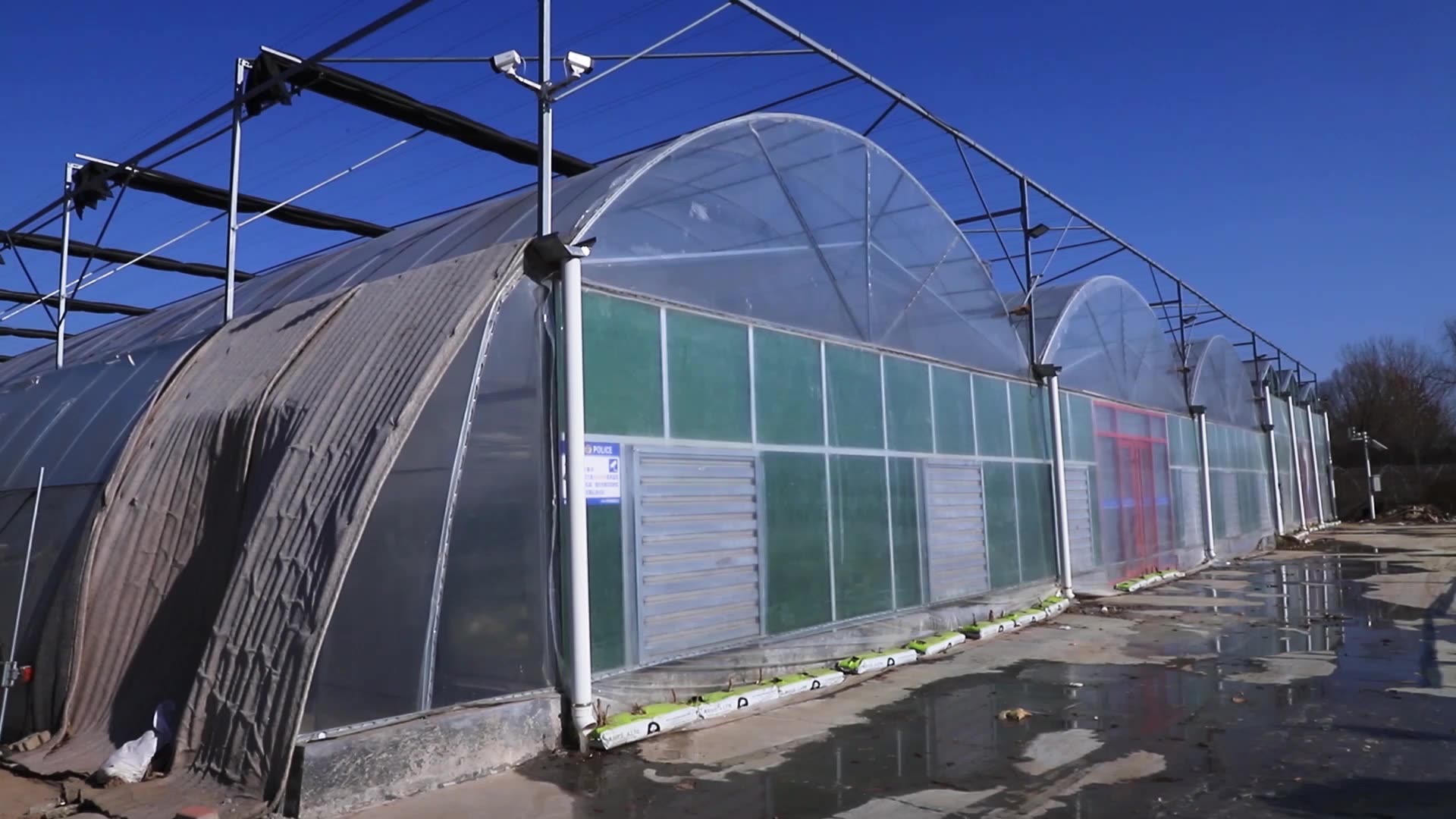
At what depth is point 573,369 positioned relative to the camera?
7.69m

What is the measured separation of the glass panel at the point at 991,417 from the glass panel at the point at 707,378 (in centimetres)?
552

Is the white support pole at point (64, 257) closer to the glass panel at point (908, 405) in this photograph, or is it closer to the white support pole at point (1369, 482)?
the glass panel at point (908, 405)

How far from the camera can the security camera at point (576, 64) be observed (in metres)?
7.70

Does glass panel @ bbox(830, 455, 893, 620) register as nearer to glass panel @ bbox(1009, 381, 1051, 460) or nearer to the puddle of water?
the puddle of water

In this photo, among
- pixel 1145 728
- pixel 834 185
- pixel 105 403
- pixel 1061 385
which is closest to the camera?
pixel 1145 728

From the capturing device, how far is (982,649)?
38.9 ft

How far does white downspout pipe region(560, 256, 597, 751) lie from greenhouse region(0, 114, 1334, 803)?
0.61ft

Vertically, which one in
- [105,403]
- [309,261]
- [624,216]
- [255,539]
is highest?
[309,261]

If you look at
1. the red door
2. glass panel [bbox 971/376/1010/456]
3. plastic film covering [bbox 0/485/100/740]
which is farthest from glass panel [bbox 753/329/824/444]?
the red door

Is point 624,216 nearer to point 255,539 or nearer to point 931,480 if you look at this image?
point 255,539

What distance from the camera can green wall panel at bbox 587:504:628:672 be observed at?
25.5 feet

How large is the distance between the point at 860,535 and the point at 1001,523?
403 centimetres

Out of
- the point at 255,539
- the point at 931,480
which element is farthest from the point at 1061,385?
the point at 255,539

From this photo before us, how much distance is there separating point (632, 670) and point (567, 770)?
1295mm
